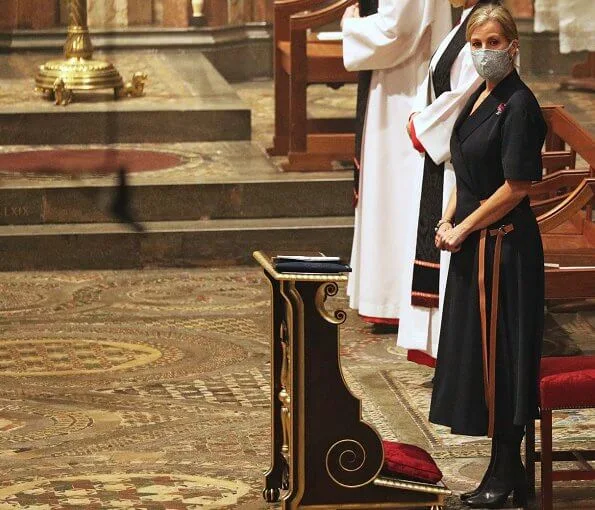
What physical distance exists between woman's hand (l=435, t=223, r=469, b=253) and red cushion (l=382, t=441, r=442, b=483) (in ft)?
2.37

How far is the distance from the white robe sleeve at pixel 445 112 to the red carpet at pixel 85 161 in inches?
168

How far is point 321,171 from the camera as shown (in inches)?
423

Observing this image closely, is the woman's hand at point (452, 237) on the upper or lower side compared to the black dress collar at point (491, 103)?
lower

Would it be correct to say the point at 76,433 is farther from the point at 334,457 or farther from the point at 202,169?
the point at 202,169

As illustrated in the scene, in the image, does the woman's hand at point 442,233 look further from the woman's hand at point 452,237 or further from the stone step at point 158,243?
the stone step at point 158,243

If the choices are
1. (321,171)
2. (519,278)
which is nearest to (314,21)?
(321,171)

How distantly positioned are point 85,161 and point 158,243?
5.01ft

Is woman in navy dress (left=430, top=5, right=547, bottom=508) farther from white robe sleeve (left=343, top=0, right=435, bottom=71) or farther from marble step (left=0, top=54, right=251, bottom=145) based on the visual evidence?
marble step (left=0, top=54, right=251, bottom=145)

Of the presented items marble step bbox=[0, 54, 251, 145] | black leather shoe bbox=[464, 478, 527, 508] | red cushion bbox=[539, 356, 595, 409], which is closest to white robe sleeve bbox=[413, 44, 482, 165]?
red cushion bbox=[539, 356, 595, 409]

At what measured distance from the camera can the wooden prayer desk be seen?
5.38 m

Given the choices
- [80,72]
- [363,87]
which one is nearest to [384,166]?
[363,87]

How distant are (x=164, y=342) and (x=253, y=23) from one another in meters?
7.94

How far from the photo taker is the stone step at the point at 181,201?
33.0 feet

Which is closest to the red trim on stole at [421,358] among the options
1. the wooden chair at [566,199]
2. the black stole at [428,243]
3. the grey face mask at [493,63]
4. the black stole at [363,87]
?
the black stole at [428,243]
